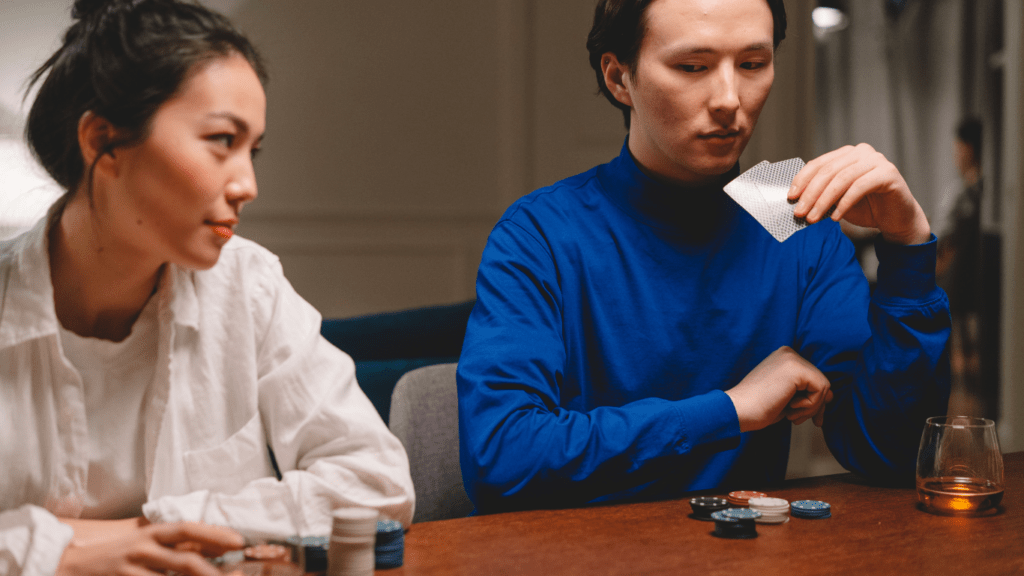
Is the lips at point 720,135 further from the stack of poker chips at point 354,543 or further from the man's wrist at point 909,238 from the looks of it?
the stack of poker chips at point 354,543

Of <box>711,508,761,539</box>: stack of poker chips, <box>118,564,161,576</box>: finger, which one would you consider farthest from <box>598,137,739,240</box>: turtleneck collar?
<box>118,564,161,576</box>: finger

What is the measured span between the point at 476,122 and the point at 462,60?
28cm

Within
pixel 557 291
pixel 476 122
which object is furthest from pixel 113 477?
pixel 476 122

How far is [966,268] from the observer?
4.30 m

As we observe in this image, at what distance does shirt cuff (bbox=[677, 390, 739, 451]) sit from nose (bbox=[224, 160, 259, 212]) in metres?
0.65

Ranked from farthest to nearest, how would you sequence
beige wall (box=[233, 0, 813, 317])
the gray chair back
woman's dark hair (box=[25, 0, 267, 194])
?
beige wall (box=[233, 0, 813, 317]) → the gray chair back → woman's dark hair (box=[25, 0, 267, 194])

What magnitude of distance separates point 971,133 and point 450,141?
2.73 meters

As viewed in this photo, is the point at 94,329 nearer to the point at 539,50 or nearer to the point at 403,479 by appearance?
the point at 403,479

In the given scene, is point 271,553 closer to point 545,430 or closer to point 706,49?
point 545,430

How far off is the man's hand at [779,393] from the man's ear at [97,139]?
2.82ft

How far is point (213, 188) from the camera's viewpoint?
0.92 meters

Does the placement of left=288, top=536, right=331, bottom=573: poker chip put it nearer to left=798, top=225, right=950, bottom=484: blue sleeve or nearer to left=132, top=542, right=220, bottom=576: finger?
left=132, top=542, right=220, bottom=576: finger

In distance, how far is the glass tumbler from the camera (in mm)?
1040

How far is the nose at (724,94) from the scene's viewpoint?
1.27 metres
